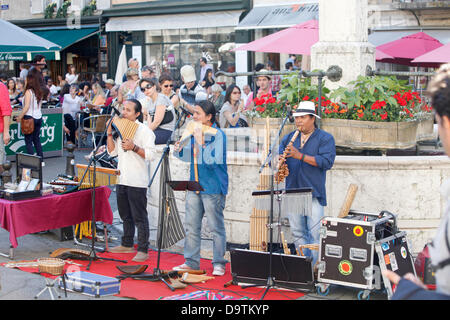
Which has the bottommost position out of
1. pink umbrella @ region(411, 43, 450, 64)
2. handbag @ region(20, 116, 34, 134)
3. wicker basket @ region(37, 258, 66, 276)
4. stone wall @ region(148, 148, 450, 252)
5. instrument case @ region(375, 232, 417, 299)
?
wicker basket @ region(37, 258, 66, 276)

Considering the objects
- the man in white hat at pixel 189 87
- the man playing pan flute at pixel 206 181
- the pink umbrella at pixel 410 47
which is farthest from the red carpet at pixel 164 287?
the pink umbrella at pixel 410 47

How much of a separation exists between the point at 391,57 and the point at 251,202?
8.53m

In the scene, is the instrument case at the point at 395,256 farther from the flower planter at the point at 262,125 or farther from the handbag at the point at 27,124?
the handbag at the point at 27,124

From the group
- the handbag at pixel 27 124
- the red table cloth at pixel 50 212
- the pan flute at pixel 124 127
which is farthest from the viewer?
the handbag at pixel 27 124

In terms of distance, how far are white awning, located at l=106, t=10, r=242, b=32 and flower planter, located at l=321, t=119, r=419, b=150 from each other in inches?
628

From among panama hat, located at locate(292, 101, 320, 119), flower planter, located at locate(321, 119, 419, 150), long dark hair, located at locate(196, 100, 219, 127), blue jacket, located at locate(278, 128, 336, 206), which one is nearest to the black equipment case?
blue jacket, located at locate(278, 128, 336, 206)

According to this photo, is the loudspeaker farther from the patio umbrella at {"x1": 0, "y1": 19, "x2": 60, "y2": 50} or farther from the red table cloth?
the patio umbrella at {"x1": 0, "y1": 19, "x2": 60, "y2": 50}

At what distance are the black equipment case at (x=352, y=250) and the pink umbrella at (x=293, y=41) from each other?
6920 mm

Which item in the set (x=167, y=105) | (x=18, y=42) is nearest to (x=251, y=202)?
(x=167, y=105)

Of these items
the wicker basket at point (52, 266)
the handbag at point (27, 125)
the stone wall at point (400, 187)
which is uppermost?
the handbag at point (27, 125)

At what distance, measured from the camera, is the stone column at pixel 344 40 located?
9.54 metres

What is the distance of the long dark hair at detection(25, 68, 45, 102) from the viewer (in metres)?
13.0

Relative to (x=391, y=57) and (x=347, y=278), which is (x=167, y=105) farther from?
(x=391, y=57)

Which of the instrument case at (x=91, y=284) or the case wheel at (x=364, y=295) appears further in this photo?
the instrument case at (x=91, y=284)
